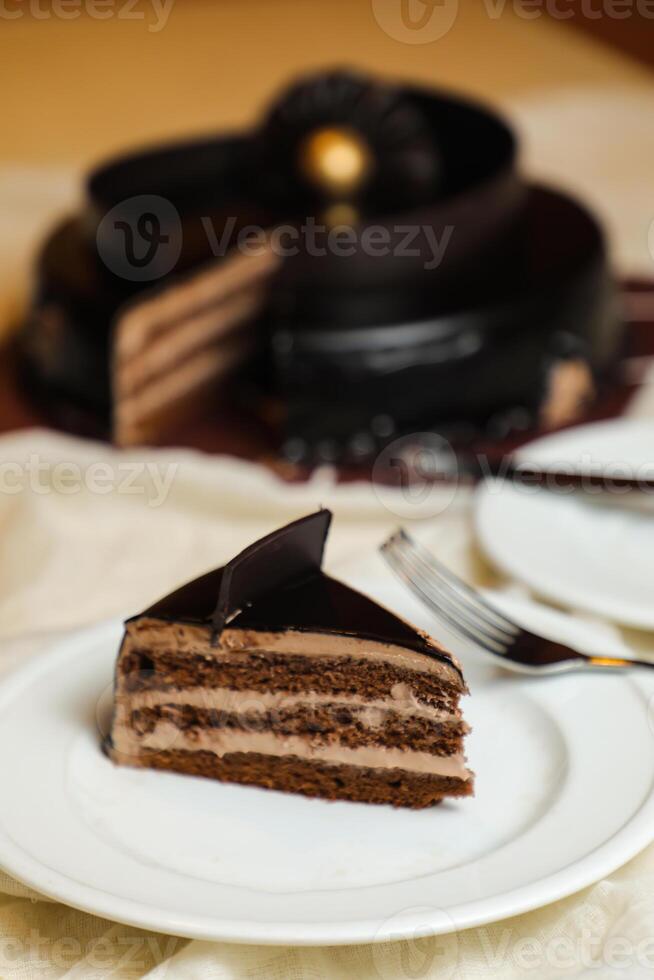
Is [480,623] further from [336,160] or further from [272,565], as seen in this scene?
[336,160]

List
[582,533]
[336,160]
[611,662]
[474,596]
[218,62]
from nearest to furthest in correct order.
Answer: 1. [611,662]
2. [474,596]
3. [582,533]
4. [336,160]
5. [218,62]

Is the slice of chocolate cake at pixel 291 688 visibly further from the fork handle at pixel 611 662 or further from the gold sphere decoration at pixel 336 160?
the gold sphere decoration at pixel 336 160

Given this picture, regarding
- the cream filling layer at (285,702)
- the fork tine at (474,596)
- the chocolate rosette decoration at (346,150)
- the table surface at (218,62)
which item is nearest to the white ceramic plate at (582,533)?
the fork tine at (474,596)

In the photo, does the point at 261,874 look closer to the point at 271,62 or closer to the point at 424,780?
the point at 424,780

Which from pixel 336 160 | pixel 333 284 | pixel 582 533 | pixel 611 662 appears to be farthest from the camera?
pixel 336 160

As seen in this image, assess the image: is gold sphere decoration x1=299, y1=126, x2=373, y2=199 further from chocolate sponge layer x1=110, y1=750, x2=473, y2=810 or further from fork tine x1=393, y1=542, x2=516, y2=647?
chocolate sponge layer x1=110, y1=750, x2=473, y2=810

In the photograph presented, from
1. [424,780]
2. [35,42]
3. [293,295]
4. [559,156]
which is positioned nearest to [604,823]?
[424,780]

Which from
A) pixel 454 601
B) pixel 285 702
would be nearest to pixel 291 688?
pixel 285 702
